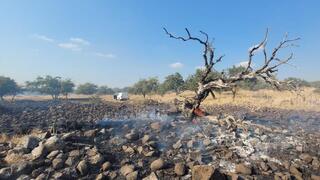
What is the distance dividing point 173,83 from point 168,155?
48.3 m

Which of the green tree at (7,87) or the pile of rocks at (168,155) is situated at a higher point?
the green tree at (7,87)

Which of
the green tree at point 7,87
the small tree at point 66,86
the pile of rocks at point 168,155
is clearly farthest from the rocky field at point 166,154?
the small tree at point 66,86

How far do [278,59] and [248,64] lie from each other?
1.52 meters

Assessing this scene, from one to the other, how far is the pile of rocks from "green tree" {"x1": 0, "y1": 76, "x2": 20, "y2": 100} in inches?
2743

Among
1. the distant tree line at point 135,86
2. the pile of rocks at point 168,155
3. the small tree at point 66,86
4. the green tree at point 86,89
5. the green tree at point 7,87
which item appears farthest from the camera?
the green tree at point 86,89

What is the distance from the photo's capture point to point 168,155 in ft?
43.9

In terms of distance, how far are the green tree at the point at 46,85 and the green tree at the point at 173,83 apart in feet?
134

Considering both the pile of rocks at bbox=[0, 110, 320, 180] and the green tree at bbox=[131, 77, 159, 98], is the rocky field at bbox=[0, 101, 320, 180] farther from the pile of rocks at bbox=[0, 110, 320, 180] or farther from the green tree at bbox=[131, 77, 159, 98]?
the green tree at bbox=[131, 77, 159, 98]

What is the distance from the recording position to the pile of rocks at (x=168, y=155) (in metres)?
10.9

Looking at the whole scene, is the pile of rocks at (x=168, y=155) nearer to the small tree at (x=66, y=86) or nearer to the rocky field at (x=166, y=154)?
the rocky field at (x=166, y=154)

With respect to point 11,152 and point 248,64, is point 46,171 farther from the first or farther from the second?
point 248,64

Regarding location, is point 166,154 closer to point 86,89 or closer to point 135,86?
point 135,86

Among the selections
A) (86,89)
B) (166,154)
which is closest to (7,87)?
(86,89)

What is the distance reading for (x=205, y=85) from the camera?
53.7ft
